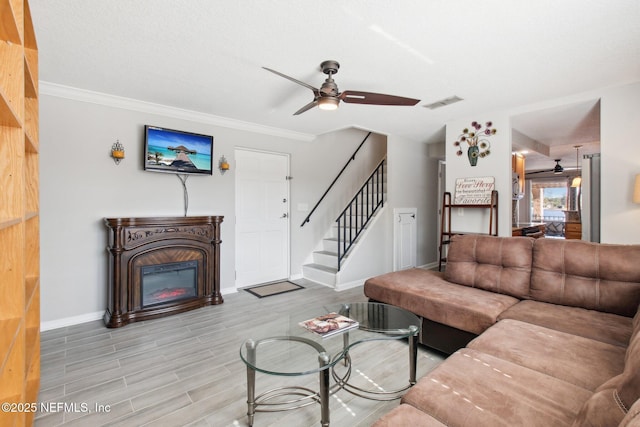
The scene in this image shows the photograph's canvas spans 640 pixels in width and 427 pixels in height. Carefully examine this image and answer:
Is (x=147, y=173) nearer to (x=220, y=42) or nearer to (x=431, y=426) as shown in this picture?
(x=220, y=42)

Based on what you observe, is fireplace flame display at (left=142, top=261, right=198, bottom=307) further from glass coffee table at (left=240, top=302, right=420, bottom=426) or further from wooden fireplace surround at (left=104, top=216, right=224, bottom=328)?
glass coffee table at (left=240, top=302, right=420, bottom=426)

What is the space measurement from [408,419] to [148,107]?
13.2ft

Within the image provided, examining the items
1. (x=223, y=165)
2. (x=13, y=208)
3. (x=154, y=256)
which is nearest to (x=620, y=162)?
(x=223, y=165)

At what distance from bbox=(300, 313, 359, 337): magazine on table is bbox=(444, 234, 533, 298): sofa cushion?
4.61 ft

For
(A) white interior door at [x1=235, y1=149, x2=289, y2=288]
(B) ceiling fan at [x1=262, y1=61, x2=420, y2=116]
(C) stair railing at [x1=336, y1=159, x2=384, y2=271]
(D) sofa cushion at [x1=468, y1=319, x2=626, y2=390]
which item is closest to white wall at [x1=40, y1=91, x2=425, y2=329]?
(A) white interior door at [x1=235, y1=149, x2=289, y2=288]

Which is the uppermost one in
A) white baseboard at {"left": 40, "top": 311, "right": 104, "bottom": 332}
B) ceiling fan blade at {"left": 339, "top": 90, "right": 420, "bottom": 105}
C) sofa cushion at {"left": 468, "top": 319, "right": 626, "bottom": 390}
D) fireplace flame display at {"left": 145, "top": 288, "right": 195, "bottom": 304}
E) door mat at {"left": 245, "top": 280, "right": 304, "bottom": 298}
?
ceiling fan blade at {"left": 339, "top": 90, "right": 420, "bottom": 105}

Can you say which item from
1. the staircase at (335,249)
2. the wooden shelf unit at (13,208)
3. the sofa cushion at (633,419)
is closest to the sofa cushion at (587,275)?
the sofa cushion at (633,419)

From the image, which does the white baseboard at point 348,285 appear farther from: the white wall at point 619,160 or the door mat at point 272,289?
the white wall at point 619,160

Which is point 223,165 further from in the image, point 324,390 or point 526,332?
point 526,332

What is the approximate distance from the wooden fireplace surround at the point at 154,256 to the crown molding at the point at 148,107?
1331 mm

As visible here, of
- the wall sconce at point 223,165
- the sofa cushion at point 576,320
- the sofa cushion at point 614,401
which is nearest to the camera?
the sofa cushion at point 614,401

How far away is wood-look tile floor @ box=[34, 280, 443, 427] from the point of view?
1.83m

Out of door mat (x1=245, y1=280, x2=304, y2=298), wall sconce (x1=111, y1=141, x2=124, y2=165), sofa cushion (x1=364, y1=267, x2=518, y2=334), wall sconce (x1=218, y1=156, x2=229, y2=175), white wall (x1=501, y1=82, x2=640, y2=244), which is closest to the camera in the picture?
sofa cushion (x1=364, y1=267, x2=518, y2=334)

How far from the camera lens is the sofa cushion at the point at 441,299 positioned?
7.48ft
